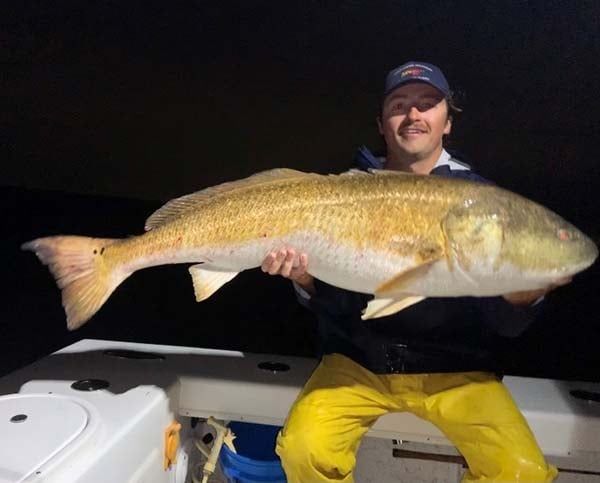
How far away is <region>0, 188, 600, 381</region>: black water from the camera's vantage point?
870 centimetres

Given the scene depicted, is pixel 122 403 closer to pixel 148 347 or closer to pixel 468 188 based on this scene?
pixel 148 347

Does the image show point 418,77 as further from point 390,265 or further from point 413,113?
point 390,265

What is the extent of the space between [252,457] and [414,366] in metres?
0.89

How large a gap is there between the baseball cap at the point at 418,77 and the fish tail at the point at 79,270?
49.7 inches

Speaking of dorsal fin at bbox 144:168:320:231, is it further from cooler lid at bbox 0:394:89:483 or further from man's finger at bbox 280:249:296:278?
cooler lid at bbox 0:394:89:483

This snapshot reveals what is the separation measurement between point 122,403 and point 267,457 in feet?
2.73

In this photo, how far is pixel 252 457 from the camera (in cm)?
270

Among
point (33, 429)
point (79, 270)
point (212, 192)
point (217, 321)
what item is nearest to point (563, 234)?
point (212, 192)

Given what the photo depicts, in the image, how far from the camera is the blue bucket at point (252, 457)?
2666mm

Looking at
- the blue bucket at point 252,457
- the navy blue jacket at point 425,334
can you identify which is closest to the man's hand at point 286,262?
the navy blue jacket at point 425,334

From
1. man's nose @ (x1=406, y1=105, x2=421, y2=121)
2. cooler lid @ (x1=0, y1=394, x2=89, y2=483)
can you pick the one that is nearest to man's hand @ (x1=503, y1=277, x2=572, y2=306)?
man's nose @ (x1=406, y1=105, x2=421, y2=121)

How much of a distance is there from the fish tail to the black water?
5300 mm

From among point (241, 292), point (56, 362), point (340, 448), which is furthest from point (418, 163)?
point (241, 292)

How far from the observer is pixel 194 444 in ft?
8.97
